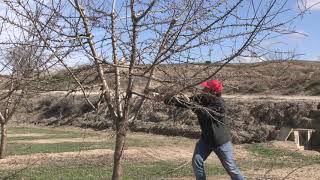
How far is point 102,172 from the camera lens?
43.6ft

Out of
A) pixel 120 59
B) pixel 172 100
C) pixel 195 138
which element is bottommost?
pixel 195 138

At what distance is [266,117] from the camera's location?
27531 mm

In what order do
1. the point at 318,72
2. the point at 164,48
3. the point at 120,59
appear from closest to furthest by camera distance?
the point at 164,48
the point at 120,59
the point at 318,72

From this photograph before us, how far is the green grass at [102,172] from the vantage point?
12.4 meters

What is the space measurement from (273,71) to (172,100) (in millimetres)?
1041

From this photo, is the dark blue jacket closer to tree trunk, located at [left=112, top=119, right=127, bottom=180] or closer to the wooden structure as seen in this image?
tree trunk, located at [left=112, top=119, right=127, bottom=180]

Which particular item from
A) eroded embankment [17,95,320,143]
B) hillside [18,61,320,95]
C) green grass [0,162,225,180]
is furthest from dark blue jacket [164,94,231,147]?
eroded embankment [17,95,320,143]

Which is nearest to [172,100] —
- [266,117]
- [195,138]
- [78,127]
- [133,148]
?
[133,148]

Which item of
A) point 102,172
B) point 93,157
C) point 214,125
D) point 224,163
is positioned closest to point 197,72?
point 214,125

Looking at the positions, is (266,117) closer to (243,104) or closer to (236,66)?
(243,104)

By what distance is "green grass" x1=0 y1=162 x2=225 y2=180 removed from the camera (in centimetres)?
1240

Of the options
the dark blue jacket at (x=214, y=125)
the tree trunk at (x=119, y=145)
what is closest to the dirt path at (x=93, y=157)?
the dark blue jacket at (x=214, y=125)

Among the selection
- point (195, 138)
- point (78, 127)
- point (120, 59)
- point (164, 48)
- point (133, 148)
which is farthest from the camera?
point (78, 127)

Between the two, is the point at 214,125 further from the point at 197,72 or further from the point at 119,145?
the point at 197,72
